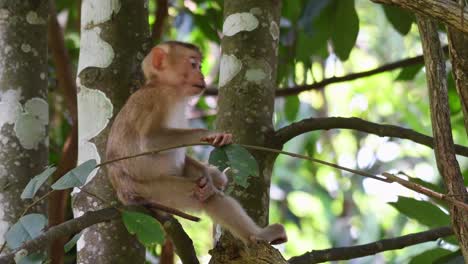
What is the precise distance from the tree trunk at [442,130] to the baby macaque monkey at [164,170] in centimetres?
88

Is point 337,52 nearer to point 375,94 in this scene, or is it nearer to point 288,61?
point 288,61

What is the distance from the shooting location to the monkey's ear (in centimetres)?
397

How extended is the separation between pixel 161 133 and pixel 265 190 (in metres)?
0.52

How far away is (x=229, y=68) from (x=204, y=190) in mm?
640

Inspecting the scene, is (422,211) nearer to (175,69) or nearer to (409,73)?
(175,69)

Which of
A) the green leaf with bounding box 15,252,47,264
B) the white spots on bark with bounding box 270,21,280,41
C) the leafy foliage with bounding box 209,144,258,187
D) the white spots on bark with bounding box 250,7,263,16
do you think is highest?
the white spots on bark with bounding box 250,7,263,16

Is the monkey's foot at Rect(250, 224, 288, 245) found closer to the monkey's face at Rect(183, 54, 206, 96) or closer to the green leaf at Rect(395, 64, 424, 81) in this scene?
the monkey's face at Rect(183, 54, 206, 96)

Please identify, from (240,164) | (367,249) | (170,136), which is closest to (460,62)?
(240,164)

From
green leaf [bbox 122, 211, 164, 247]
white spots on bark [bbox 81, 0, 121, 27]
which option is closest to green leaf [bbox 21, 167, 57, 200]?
green leaf [bbox 122, 211, 164, 247]

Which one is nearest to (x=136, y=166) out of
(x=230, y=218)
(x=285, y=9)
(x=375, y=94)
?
(x=230, y=218)

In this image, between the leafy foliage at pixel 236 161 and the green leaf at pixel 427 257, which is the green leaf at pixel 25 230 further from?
the green leaf at pixel 427 257

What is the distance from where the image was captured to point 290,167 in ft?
39.2

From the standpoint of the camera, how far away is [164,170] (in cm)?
376

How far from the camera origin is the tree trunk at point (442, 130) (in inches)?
109
